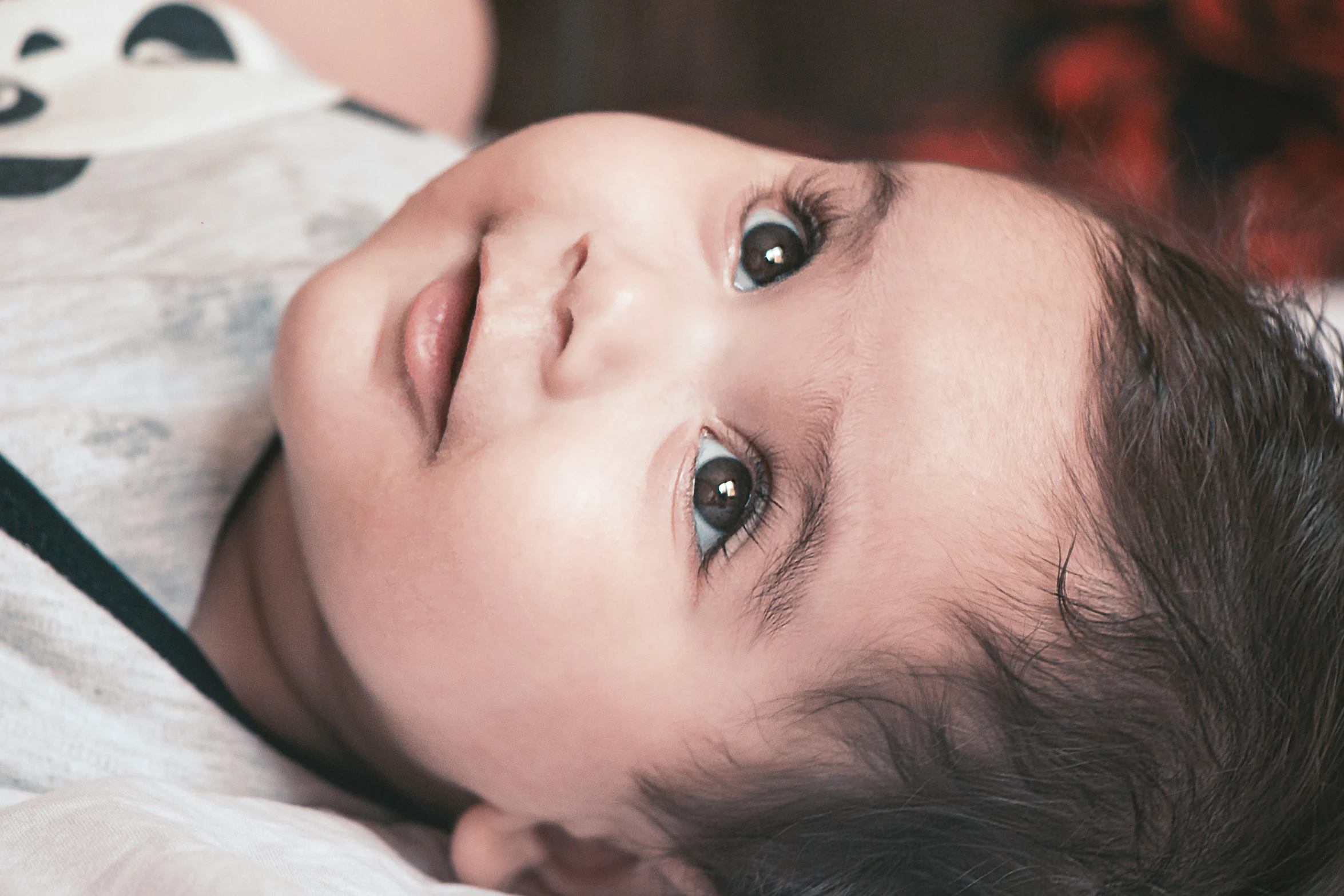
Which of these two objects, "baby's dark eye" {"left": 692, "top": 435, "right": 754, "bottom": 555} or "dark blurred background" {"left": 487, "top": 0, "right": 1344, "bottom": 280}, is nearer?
"baby's dark eye" {"left": 692, "top": 435, "right": 754, "bottom": 555}

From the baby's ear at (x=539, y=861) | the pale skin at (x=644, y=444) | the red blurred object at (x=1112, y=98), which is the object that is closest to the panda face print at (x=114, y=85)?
the pale skin at (x=644, y=444)

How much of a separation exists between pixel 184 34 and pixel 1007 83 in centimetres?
111

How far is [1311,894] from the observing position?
0.60 m

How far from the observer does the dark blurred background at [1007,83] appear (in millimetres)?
1332

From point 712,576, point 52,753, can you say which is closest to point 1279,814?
point 712,576

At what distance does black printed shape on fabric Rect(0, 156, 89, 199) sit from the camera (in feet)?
2.59

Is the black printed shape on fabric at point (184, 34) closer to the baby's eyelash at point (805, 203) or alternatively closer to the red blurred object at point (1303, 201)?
the baby's eyelash at point (805, 203)

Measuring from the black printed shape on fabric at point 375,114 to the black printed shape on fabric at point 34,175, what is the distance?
0.83ft

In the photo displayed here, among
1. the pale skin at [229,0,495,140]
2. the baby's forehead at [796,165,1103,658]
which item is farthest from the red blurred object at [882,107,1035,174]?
the baby's forehead at [796,165,1103,658]

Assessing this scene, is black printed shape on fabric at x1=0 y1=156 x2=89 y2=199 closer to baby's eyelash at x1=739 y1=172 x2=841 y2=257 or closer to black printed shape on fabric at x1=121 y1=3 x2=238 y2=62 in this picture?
black printed shape on fabric at x1=121 y1=3 x2=238 y2=62

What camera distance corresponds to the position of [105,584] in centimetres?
68

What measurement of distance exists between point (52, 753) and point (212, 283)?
1.11 ft

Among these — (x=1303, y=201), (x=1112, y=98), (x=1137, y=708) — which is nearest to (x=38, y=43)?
(x=1137, y=708)

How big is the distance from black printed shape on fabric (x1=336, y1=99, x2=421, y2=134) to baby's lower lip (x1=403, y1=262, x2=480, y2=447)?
0.47 m
